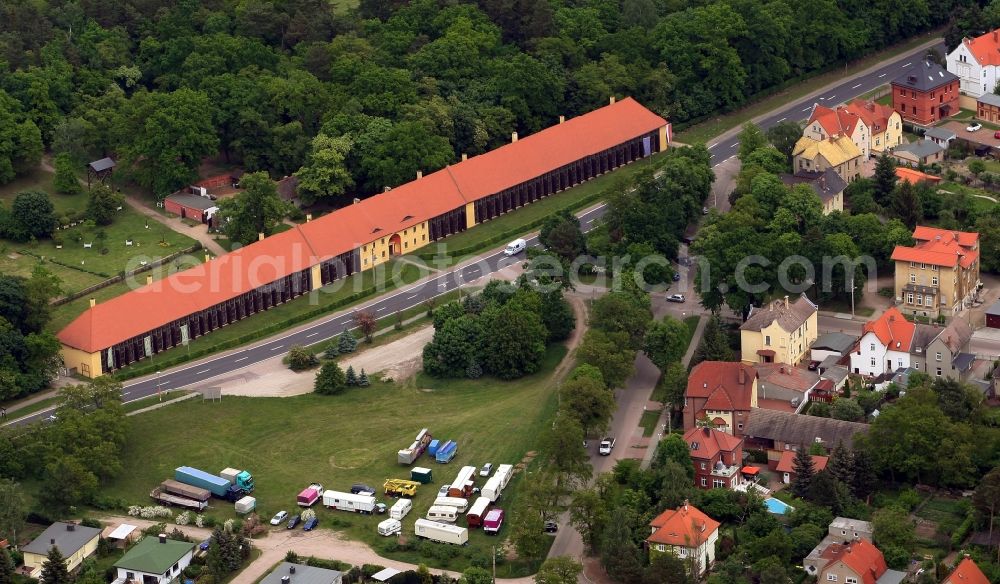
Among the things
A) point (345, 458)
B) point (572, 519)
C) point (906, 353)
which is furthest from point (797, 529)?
point (345, 458)

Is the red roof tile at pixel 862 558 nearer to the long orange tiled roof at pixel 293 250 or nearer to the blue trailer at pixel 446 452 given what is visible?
the blue trailer at pixel 446 452

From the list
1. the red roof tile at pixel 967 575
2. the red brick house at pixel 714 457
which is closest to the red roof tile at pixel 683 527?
the red brick house at pixel 714 457

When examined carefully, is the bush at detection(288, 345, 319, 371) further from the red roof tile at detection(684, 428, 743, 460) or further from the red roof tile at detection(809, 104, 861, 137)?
the red roof tile at detection(809, 104, 861, 137)

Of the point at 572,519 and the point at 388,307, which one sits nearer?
the point at 572,519

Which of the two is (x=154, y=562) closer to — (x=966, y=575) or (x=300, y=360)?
(x=300, y=360)

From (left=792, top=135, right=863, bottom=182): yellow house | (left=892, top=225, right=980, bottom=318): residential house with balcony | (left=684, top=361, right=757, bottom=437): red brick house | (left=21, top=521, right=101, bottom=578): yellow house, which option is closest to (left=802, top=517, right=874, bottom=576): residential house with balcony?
(left=684, top=361, right=757, bottom=437): red brick house

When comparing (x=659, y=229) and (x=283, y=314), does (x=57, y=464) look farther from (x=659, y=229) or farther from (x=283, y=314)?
(x=659, y=229)
